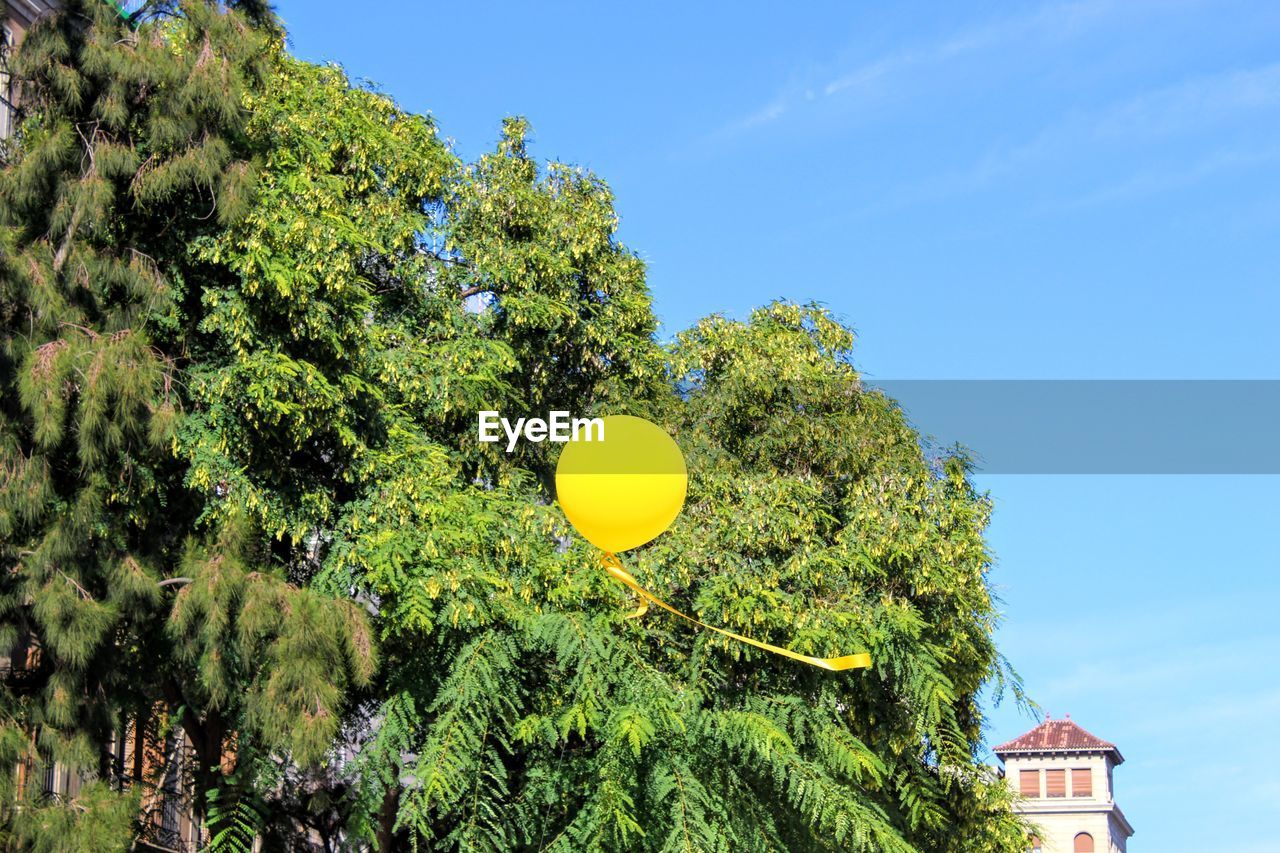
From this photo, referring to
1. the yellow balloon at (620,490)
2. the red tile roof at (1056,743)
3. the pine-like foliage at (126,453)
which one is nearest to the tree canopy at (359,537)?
the pine-like foliage at (126,453)

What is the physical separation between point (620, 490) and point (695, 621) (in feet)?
12.8

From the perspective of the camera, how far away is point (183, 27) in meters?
19.6

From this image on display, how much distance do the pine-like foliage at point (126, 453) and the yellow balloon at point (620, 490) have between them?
2.59 meters

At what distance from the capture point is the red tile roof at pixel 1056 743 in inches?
3482

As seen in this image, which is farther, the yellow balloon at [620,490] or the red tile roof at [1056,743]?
the red tile roof at [1056,743]

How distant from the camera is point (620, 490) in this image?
653 inches

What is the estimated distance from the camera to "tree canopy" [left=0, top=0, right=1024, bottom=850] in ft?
56.1

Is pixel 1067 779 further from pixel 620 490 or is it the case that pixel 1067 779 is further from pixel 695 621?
pixel 620 490

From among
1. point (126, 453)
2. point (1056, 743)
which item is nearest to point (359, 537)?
point (126, 453)

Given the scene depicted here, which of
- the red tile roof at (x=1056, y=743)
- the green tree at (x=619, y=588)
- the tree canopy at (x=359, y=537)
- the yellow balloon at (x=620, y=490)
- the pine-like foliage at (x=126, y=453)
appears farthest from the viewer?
the red tile roof at (x=1056, y=743)

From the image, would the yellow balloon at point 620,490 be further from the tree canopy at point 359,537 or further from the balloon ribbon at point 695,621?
the tree canopy at point 359,537

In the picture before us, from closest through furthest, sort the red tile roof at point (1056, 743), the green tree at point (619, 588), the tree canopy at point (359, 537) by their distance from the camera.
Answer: the tree canopy at point (359, 537), the green tree at point (619, 588), the red tile roof at point (1056, 743)

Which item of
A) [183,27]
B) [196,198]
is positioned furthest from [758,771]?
[183,27]

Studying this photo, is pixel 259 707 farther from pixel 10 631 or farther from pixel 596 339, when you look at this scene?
pixel 596 339
